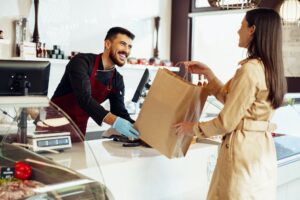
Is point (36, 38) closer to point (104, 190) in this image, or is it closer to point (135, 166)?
point (135, 166)

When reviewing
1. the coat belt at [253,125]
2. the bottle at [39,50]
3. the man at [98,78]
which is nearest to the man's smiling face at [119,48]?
the man at [98,78]

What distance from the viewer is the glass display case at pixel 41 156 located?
137 cm

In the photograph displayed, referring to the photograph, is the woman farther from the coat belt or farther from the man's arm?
the man's arm

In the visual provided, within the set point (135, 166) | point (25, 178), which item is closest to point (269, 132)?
point (135, 166)

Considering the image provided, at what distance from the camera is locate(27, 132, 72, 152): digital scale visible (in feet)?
5.53

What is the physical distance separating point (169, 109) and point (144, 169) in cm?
35

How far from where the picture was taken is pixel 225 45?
22.0 ft

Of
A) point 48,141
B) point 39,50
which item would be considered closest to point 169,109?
point 48,141

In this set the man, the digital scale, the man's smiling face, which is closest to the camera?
Result: the digital scale

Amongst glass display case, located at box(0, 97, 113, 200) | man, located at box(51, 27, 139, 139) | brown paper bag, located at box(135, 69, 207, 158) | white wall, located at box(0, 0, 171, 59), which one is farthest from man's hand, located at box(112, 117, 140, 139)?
white wall, located at box(0, 0, 171, 59)

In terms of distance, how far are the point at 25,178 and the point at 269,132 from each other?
107 centimetres

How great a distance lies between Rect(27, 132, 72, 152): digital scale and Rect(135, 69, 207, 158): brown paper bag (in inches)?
15.0

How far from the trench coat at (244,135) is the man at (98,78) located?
0.82m

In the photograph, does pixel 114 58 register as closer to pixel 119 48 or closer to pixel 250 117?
pixel 119 48
